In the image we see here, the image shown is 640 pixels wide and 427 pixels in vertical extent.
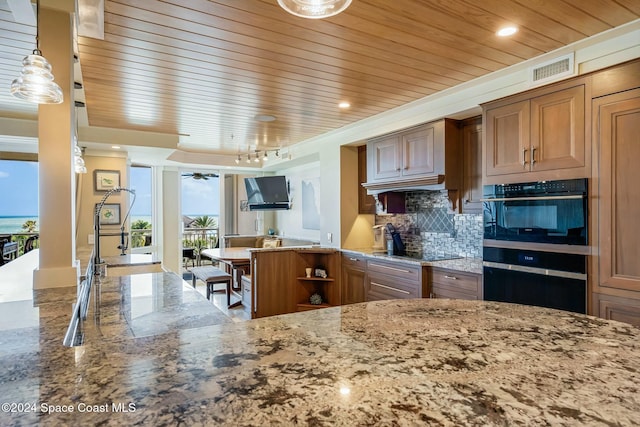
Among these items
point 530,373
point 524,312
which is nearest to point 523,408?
point 530,373

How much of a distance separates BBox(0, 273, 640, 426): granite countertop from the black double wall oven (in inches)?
49.9

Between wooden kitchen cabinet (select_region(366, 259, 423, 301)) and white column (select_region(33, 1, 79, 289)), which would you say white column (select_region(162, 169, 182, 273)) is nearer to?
wooden kitchen cabinet (select_region(366, 259, 423, 301))

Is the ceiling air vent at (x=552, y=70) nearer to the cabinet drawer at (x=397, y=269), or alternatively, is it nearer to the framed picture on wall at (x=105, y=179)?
the cabinet drawer at (x=397, y=269)

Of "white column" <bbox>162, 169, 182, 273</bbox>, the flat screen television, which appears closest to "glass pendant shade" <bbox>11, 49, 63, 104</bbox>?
the flat screen television

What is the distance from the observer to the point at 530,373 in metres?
0.77

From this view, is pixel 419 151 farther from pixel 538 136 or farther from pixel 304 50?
pixel 304 50

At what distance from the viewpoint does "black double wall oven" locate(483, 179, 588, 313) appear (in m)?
2.27

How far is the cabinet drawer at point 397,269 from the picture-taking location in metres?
3.38

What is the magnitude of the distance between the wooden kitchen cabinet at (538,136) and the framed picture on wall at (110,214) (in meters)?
4.66

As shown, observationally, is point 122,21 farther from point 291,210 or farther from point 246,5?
point 291,210

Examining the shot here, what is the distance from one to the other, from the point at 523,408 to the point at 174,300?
1593mm

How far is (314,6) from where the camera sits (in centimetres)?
128

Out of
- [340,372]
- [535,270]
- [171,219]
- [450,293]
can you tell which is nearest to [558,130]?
[535,270]

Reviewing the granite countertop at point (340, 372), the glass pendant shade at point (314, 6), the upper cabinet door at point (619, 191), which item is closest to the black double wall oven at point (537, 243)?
the upper cabinet door at point (619, 191)
